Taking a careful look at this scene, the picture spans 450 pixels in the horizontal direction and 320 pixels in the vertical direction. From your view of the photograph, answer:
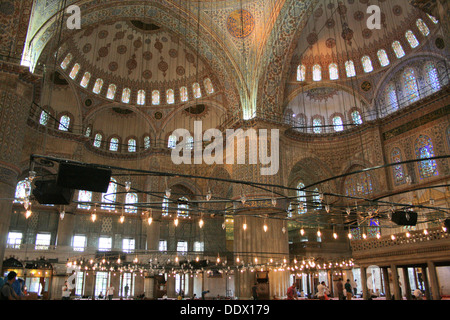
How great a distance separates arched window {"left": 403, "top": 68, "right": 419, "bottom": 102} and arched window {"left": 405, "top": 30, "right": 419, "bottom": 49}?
3.60ft

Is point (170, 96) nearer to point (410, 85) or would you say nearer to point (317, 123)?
point (317, 123)

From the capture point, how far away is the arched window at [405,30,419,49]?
625 inches

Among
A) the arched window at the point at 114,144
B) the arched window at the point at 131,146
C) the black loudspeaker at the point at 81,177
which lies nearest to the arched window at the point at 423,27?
the black loudspeaker at the point at 81,177

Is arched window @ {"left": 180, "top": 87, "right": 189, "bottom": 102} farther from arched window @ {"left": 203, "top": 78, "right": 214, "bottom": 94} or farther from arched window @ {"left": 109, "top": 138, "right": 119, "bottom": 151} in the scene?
arched window @ {"left": 109, "top": 138, "right": 119, "bottom": 151}

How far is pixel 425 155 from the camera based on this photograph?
1504cm

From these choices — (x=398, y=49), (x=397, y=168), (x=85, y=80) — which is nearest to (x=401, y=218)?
(x=397, y=168)

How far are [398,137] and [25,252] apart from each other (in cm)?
1814

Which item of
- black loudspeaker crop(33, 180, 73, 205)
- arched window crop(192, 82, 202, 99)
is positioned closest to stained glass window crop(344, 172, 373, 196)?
arched window crop(192, 82, 202, 99)

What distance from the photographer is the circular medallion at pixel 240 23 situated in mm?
15969

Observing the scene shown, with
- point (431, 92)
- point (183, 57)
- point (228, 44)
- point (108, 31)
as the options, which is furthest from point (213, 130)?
point (431, 92)

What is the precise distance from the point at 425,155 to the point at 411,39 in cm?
556

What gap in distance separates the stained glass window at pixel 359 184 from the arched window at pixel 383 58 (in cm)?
563
